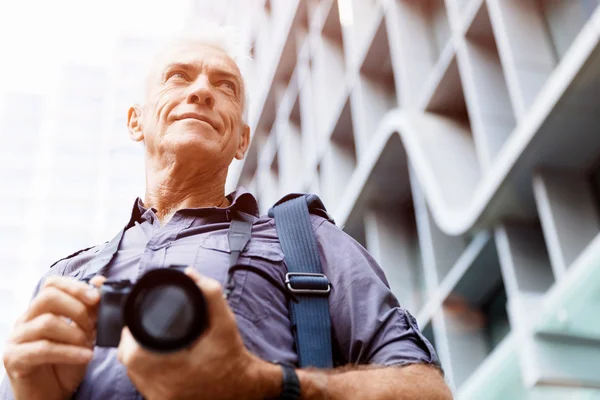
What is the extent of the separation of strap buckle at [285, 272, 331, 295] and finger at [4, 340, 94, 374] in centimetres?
61

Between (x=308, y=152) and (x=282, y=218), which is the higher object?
(x=308, y=152)

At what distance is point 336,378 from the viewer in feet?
5.74

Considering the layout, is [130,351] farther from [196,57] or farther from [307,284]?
[196,57]

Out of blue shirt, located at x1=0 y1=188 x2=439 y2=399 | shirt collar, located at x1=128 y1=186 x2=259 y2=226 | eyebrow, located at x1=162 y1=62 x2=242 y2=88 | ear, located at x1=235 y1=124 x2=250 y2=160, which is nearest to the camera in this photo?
blue shirt, located at x1=0 y1=188 x2=439 y2=399

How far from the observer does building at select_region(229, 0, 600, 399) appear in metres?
6.89

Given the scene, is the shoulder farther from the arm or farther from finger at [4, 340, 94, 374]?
the arm

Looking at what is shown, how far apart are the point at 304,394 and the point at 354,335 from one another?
462 millimetres

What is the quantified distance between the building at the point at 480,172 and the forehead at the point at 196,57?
416 centimetres

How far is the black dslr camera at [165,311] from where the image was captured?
1.32 metres

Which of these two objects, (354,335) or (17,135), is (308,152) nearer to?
(354,335)

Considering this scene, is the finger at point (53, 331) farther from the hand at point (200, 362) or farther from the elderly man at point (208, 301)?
the hand at point (200, 362)

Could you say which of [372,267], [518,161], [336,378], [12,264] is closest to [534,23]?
[518,161]

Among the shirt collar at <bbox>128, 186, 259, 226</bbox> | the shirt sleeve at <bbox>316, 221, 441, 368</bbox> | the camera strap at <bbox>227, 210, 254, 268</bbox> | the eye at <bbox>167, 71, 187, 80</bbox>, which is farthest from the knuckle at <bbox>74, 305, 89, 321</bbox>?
the eye at <bbox>167, 71, 187, 80</bbox>

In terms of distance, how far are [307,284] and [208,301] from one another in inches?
29.4
